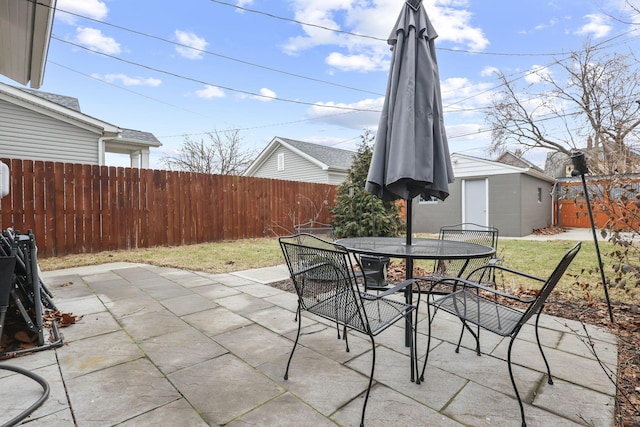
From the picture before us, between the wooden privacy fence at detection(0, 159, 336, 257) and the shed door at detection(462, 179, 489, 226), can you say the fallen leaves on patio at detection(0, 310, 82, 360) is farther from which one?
the shed door at detection(462, 179, 489, 226)

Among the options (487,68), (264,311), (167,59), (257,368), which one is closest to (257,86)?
(167,59)

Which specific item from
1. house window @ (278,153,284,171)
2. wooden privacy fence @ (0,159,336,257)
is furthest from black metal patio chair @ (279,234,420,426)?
house window @ (278,153,284,171)

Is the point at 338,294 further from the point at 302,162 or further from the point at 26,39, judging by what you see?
the point at 302,162

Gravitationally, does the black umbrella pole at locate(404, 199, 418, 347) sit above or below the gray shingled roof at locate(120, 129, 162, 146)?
below

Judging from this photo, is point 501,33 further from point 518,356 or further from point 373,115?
point 518,356

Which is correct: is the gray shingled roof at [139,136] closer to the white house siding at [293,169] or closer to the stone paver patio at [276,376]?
the white house siding at [293,169]

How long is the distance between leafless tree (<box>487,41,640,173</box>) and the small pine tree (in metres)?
5.22

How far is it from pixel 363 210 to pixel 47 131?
8.15m

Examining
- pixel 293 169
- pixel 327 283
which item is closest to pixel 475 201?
pixel 293 169

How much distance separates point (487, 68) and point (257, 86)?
9.29 m

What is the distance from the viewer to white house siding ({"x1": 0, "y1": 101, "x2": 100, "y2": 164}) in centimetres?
774

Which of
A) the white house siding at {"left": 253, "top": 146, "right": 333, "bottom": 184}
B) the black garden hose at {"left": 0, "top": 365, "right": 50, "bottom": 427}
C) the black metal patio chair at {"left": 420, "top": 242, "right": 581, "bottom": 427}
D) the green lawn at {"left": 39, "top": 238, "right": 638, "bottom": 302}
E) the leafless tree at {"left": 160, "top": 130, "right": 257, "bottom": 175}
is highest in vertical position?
the leafless tree at {"left": 160, "top": 130, "right": 257, "bottom": 175}

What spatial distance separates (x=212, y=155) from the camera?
18.6 m

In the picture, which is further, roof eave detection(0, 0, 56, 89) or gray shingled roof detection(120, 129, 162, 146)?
gray shingled roof detection(120, 129, 162, 146)
